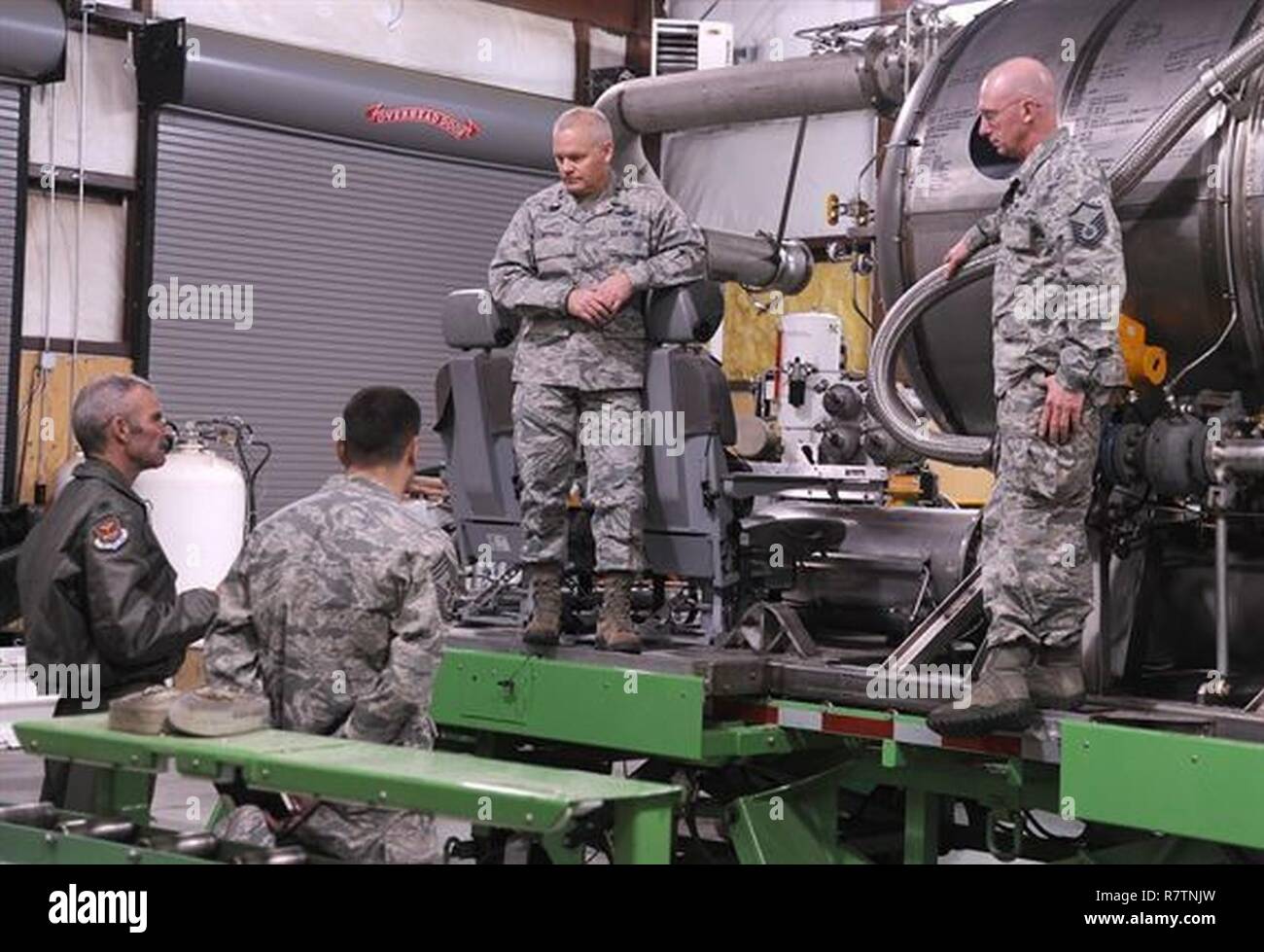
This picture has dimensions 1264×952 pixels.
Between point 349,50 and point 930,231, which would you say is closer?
point 930,231

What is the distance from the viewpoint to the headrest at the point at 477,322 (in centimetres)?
759

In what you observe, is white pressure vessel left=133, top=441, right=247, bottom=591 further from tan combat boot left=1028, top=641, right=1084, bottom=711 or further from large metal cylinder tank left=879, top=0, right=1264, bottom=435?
tan combat boot left=1028, top=641, right=1084, bottom=711

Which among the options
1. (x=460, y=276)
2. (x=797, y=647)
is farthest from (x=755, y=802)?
(x=460, y=276)

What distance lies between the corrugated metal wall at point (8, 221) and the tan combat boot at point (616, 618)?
23.0 ft

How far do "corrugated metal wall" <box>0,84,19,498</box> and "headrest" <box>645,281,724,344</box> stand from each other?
698cm

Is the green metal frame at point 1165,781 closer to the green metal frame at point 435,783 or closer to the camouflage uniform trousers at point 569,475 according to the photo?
the green metal frame at point 435,783

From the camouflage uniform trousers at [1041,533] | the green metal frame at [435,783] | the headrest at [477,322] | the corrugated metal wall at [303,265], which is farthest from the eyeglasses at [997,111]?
the corrugated metal wall at [303,265]

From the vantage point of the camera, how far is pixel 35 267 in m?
13.4

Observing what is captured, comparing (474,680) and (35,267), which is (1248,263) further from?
(35,267)

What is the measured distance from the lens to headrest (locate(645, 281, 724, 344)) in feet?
23.2

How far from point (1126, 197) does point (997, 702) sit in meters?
1.71

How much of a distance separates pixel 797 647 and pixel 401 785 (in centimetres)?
257

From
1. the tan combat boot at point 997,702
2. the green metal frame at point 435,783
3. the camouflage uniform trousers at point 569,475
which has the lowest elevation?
the green metal frame at point 435,783

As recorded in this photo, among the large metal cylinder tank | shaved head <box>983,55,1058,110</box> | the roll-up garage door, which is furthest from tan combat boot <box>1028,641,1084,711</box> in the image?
the roll-up garage door
